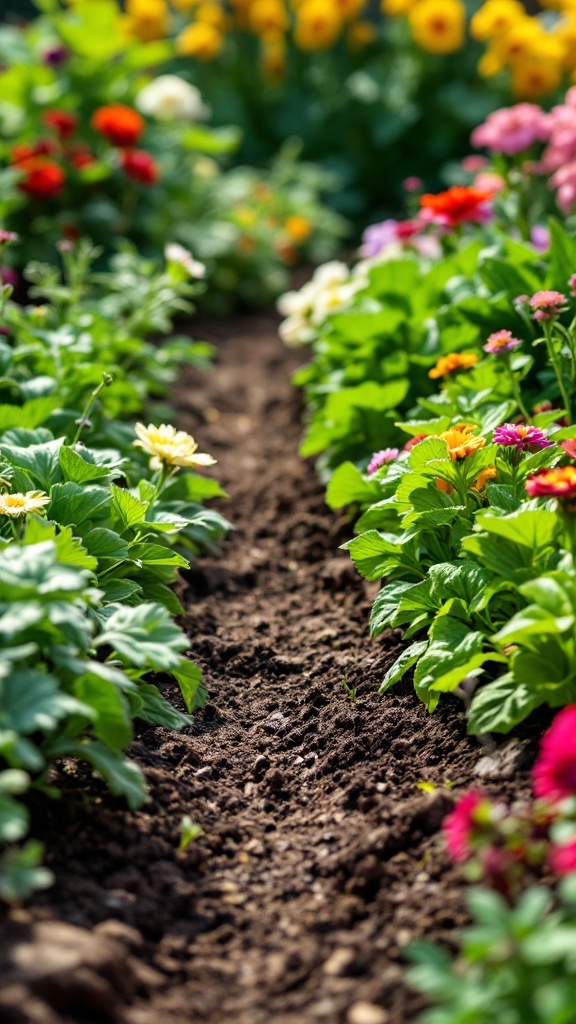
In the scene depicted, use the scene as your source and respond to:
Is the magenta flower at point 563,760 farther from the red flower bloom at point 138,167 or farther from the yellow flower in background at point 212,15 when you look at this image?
the yellow flower in background at point 212,15

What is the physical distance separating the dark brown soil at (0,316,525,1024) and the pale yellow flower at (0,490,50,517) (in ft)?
1.89

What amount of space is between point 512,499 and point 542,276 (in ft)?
4.10

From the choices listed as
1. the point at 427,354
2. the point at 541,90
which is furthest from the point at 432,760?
the point at 541,90

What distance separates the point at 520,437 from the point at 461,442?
0.14 meters

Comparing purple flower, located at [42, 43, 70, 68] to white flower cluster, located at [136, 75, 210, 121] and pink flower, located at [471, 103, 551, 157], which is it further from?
pink flower, located at [471, 103, 551, 157]

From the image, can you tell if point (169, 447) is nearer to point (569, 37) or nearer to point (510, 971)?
point (510, 971)

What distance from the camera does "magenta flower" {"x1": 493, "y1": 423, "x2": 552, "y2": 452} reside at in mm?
2537

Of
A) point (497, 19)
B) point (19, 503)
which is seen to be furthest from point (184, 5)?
point (19, 503)

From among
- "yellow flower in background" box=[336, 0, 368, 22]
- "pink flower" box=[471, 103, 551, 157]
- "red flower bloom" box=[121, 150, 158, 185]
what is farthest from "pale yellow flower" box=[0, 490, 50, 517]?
"yellow flower in background" box=[336, 0, 368, 22]

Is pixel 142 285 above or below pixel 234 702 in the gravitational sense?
above

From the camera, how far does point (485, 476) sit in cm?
261

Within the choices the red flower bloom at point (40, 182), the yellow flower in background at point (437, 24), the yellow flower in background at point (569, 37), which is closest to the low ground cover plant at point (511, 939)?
the red flower bloom at point (40, 182)

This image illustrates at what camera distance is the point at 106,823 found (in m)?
2.12

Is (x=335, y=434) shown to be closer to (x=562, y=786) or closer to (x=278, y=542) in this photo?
(x=278, y=542)
